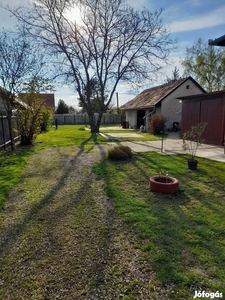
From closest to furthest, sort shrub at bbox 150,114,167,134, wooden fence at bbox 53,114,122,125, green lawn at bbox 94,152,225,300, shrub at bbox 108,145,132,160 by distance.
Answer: green lawn at bbox 94,152,225,300 < shrub at bbox 108,145,132,160 < shrub at bbox 150,114,167,134 < wooden fence at bbox 53,114,122,125

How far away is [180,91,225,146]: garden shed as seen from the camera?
31.9 ft

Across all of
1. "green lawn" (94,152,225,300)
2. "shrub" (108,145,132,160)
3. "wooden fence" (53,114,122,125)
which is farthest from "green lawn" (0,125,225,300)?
"wooden fence" (53,114,122,125)

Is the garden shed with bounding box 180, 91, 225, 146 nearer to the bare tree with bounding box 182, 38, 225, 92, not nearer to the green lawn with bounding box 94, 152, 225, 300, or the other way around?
the green lawn with bounding box 94, 152, 225, 300

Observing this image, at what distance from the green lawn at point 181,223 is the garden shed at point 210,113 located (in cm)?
503

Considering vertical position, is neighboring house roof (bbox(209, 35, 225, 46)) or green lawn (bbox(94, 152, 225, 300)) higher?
neighboring house roof (bbox(209, 35, 225, 46))

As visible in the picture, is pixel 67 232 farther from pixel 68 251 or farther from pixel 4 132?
pixel 4 132

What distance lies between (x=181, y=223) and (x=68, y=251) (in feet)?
5.17

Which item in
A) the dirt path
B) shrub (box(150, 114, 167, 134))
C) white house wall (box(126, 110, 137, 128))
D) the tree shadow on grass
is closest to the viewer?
the dirt path

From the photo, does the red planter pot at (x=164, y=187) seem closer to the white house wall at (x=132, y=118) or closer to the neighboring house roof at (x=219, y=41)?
the neighboring house roof at (x=219, y=41)

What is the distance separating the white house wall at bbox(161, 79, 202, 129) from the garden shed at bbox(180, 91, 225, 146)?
552cm

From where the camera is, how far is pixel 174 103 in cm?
1814

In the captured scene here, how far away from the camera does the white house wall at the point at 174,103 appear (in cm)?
1789

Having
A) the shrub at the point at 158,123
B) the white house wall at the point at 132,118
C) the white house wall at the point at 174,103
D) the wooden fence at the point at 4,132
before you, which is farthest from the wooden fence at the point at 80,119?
the wooden fence at the point at 4,132

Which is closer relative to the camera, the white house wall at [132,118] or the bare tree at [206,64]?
the white house wall at [132,118]
